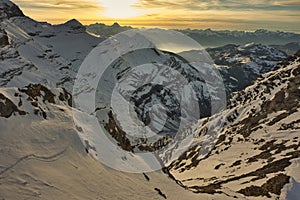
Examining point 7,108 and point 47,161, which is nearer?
point 47,161

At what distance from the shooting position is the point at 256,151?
103m

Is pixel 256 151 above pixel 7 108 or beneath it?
beneath

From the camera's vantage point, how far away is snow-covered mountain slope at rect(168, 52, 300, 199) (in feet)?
210

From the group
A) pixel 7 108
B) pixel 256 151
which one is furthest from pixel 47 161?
pixel 256 151

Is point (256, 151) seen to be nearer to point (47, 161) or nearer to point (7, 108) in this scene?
point (47, 161)

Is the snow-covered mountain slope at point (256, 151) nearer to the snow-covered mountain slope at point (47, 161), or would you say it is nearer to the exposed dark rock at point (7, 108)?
the snow-covered mountain slope at point (47, 161)

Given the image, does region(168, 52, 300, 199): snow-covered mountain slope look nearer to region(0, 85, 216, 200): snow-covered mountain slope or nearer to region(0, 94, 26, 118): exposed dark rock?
region(0, 85, 216, 200): snow-covered mountain slope

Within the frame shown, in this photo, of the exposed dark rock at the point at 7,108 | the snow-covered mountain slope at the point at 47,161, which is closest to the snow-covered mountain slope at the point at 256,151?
the snow-covered mountain slope at the point at 47,161

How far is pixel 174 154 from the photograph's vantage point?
6417 inches

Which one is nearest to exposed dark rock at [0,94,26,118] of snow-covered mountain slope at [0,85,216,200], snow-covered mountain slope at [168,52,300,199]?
snow-covered mountain slope at [0,85,216,200]

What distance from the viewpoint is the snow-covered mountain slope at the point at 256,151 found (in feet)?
210

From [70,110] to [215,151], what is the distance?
93.8 metres

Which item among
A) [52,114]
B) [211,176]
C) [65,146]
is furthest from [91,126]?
[211,176]

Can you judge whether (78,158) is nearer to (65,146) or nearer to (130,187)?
(65,146)
